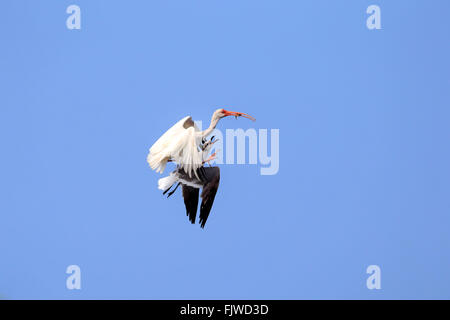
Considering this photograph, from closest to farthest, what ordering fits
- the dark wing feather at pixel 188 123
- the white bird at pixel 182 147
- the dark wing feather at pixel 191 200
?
the white bird at pixel 182 147 < the dark wing feather at pixel 188 123 < the dark wing feather at pixel 191 200

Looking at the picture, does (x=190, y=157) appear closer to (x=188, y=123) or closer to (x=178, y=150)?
(x=178, y=150)

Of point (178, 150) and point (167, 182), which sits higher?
point (178, 150)

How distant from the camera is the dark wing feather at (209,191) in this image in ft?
17.6

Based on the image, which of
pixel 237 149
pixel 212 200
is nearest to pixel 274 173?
pixel 237 149

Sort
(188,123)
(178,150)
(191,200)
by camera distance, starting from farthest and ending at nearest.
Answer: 1. (191,200)
2. (188,123)
3. (178,150)

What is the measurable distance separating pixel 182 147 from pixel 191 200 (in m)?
0.47

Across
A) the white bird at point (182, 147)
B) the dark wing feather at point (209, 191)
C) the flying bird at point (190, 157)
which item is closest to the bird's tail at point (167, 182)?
the flying bird at point (190, 157)

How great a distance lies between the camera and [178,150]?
17.5 feet

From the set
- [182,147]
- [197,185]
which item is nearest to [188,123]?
[182,147]

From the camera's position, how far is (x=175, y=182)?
557cm

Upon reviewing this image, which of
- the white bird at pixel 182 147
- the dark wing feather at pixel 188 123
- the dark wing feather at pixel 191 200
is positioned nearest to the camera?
the white bird at pixel 182 147

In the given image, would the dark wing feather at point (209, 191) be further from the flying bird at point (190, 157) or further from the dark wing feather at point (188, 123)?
the dark wing feather at point (188, 123)

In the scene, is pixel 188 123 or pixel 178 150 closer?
pixel 178 150
